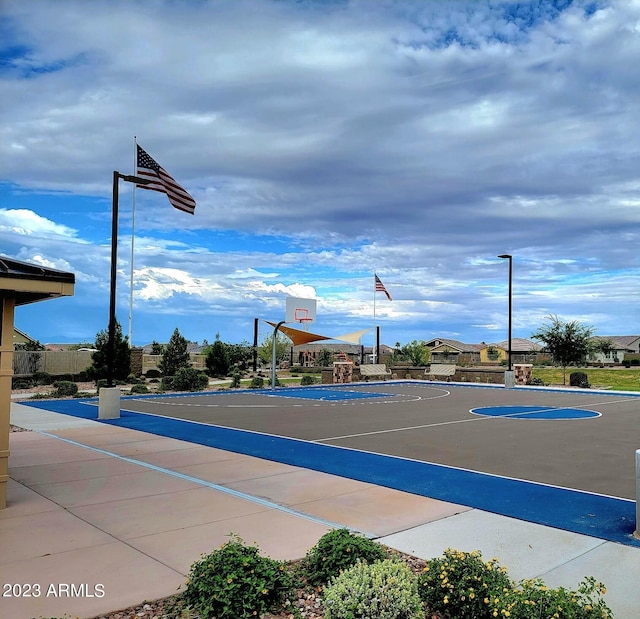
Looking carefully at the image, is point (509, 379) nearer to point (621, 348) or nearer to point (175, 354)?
point (175, 354)

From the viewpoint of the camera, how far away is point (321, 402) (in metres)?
23.1

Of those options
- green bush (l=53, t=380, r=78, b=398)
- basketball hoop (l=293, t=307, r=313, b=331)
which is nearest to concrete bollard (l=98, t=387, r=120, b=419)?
green bush (l=53, t=380, r=78, b=398)

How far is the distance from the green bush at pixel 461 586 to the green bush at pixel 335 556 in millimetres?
608

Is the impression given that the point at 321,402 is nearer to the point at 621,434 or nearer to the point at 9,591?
the point at 621,434

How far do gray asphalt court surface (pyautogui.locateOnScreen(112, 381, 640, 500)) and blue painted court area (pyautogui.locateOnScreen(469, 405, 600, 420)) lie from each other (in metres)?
0.03

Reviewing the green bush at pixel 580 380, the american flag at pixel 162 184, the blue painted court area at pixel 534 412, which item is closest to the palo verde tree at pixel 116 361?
the american flag at pixel 162 184

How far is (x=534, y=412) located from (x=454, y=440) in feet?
24.4

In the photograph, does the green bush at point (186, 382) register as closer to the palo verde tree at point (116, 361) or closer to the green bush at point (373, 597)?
the palo verde tree at point (116, 361)

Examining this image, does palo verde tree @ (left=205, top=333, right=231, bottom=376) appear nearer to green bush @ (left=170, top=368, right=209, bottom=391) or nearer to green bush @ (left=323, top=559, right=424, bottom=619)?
green bush @ (left=170, top=368, right=209, bottom=391)

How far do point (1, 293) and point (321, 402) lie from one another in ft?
53.8

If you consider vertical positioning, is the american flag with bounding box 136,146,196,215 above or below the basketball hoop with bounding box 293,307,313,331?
above

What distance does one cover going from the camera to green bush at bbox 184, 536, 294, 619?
4480 mm

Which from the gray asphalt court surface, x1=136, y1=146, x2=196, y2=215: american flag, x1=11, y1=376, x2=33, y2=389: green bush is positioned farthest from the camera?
x1=11, y1=376, x2=33, y2=389: green bush

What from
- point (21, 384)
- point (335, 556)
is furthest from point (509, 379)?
point (335, 556)
